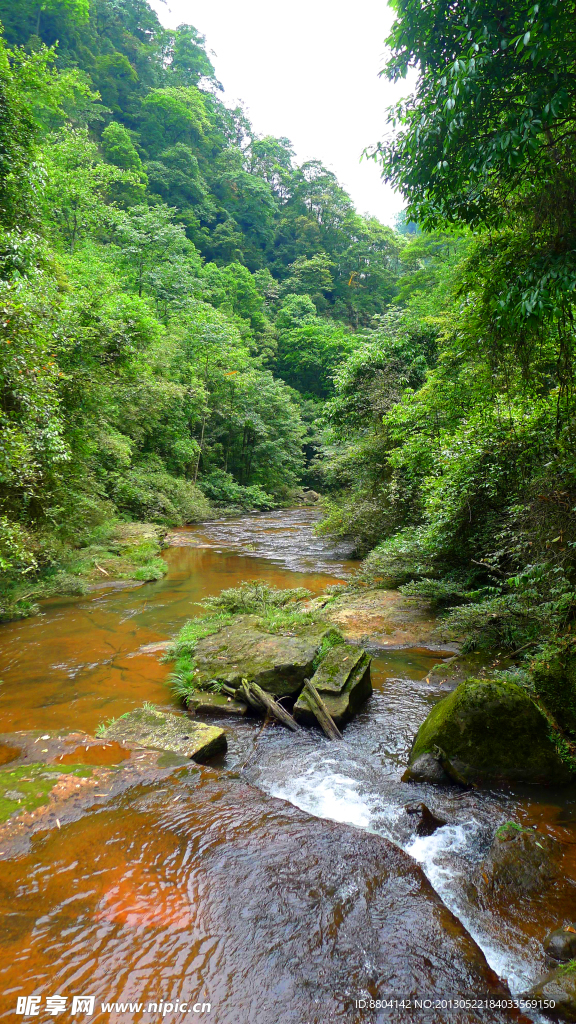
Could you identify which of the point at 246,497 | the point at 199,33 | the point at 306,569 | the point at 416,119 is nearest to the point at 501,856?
the point at 416,119

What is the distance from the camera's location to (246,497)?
27.5 meters

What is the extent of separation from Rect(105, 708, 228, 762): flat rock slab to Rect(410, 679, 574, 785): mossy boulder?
76.0 inches

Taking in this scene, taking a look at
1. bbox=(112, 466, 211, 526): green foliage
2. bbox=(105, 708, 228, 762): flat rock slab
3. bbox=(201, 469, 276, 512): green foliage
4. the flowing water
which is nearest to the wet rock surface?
the flowing water

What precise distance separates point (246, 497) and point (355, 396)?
48.7ft

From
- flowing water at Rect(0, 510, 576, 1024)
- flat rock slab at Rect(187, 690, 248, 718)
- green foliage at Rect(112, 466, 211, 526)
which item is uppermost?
green foliage at Rect(112, 466, 211, 526)

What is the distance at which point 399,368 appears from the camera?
13.5 meters

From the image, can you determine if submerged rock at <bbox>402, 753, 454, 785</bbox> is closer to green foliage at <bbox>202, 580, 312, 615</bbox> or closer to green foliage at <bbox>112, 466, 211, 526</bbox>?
green foliage at <bbox>202, 580, 312, 615</bbox>

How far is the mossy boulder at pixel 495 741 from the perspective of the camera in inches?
152

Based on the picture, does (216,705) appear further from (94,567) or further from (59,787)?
(94,567)

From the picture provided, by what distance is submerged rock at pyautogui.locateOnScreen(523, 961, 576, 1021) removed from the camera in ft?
6.94

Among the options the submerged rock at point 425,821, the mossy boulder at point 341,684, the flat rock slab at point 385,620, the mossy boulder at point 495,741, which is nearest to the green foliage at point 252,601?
the flat rock slab at point 385,620

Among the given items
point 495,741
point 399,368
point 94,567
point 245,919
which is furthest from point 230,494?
point 245,919

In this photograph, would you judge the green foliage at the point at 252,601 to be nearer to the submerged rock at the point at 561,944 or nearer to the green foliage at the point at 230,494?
the submerged rock at the point at 561,944

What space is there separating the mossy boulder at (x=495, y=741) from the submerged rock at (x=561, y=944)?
4.59 feet
